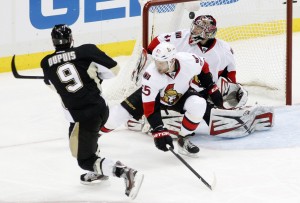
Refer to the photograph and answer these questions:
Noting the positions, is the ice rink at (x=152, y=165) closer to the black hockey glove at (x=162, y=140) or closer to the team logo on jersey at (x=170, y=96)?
the black hockey glove at (x=162, y=140)

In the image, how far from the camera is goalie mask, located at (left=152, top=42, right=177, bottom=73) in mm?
4773

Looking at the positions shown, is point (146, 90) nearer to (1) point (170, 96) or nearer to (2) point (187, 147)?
(1) point (170, 96)

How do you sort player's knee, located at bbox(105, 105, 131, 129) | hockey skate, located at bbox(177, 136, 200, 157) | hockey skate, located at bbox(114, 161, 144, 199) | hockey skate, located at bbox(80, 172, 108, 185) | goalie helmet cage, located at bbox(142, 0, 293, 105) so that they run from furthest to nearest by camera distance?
goalie helmet cage, located at bbox(142, 0, 293, 105) < player's knee, located at bbox(105, 105, 131, 129) < hockey skate, located at bbox(177, 136, 200, 157) < hockey skate, located at bbox(80, 172, 108, 185) < hockey skate, located at bbox(114, 161, 144, 199)

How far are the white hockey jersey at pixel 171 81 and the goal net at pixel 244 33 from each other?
878 mm

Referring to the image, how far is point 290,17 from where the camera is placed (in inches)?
236

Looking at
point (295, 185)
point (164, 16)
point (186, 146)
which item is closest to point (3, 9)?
point (164, 16)

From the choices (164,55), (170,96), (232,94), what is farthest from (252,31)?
(164,55)

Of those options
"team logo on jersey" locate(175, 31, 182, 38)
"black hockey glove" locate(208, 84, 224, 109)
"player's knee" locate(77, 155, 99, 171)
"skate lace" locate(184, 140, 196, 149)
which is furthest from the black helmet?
"team logo on jersey" locate(175, 31, 182, 38)

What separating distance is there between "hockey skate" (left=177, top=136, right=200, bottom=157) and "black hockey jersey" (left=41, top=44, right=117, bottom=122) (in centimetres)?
85

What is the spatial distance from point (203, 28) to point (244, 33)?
5.75ft

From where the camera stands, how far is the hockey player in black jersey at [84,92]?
4234mm

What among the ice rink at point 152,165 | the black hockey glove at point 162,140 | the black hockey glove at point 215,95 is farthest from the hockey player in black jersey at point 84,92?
the black hockey glove at point 215,95

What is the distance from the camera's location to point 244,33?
7156 mm

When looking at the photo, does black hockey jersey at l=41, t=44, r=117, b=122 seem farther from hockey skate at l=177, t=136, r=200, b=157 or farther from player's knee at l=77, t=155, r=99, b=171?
hockey skate at l=177, t=136, r=200, b=157
